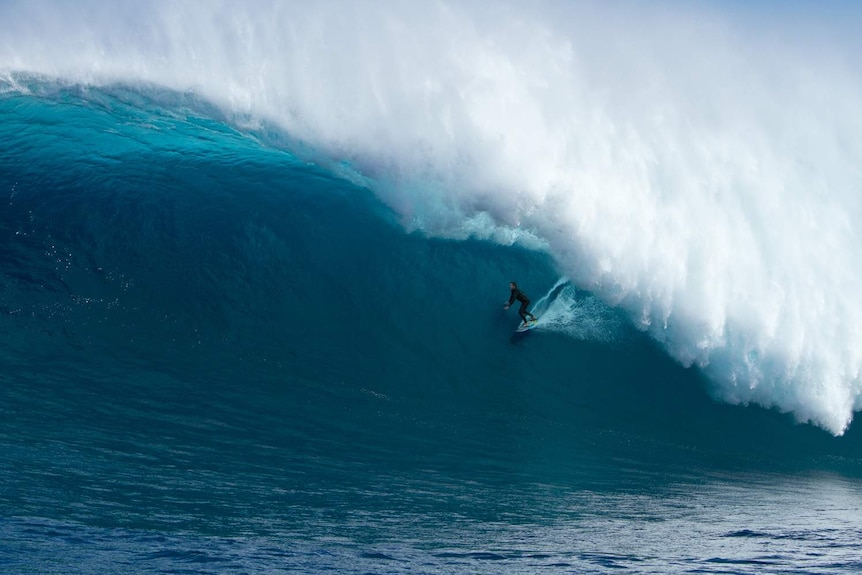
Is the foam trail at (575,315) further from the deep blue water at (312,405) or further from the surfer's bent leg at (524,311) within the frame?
the surfer's bent leg at (524,311)

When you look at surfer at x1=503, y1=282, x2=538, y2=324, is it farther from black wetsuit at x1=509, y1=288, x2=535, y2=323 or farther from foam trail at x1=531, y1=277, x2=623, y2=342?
foam trail at x1=531, y1=277, x2=623, y2=342

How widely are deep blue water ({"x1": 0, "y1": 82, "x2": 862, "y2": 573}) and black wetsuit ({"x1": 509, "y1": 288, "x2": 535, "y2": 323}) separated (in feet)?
1.17

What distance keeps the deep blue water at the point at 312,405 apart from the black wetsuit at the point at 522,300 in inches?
14.1

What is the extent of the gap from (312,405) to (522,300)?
4256 mm

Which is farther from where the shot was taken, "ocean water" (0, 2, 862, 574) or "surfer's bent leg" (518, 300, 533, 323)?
"surfer's bent leg" (518, 300, 533, 323)

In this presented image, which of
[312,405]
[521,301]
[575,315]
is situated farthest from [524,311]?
[312,405]

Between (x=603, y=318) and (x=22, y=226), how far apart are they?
10308 millimetres

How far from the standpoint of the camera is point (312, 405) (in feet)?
31.5

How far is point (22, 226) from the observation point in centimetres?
1180

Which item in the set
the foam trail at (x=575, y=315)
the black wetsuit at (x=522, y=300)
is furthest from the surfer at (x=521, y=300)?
the foam trail at (x=575, y=315)

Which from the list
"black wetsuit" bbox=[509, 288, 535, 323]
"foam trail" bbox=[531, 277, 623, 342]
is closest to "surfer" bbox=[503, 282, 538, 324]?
"black wetsuit" bbox=[509, 288, 535, 323]

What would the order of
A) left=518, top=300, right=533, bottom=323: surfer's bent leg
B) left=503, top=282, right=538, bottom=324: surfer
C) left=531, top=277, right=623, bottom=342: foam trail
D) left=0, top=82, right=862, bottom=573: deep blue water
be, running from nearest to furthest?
left=0, top=82, right=862, bottom=573: deep blue water < left=503, top=282, right=538, bottom=324: surfer < left=518, top=300, right=533, bottom=323: surfer's bent leg < left=531, top=277, right=623, bottom=342: foam trail

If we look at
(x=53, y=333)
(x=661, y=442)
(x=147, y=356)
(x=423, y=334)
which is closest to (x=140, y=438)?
(x=147, y=356)

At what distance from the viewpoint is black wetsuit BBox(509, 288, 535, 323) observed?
11898 millimetres
